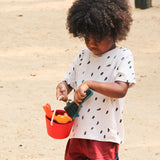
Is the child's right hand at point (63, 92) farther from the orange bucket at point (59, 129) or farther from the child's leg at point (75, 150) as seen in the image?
the child's leg at point (75, 150)

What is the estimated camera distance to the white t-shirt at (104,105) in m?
2.45

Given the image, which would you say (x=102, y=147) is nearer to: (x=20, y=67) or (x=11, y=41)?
(x=20, y=67)

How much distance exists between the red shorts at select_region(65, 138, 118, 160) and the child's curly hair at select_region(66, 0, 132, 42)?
66 centimetres

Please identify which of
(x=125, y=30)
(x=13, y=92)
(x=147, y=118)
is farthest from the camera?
(x=13, y=92)

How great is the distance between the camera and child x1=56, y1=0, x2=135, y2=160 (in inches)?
91.9

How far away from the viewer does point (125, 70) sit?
239cm

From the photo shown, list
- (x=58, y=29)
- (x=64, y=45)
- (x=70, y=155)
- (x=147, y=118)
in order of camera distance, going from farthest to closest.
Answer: (x=58, y=29), (x=64, y=45), (x=147, y=118), (x=70, y=155)

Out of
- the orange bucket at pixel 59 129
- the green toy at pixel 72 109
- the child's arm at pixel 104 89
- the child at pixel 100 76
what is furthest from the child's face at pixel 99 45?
the orange bucket at pixel 59 129

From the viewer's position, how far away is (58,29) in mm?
9141

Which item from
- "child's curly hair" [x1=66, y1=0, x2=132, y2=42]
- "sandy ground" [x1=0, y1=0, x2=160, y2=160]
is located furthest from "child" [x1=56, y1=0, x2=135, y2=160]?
"sandy ground" [x1=0, y1=0, x2=160, y2=160]

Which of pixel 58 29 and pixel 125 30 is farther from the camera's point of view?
pixel 58 29

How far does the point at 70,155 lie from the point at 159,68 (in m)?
4.64

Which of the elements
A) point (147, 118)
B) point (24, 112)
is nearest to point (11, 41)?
point (24, 112)

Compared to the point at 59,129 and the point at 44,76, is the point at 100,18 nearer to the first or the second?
the point at 59,129
